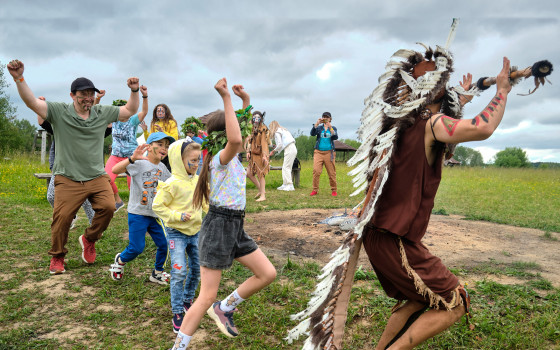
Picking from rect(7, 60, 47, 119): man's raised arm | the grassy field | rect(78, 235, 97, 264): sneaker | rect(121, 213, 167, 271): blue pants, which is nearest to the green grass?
the grassy field

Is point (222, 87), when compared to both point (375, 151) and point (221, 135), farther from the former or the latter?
point (375, 151)

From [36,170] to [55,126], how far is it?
40.9 feet

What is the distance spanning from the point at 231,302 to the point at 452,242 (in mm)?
3972

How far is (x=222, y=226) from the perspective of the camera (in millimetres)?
2809

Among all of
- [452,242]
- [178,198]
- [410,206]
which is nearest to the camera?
[410,206]

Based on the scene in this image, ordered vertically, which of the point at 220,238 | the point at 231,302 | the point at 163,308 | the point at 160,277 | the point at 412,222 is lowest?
the point at 163,308

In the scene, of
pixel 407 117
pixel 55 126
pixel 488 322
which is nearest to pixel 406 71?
pixel 407 117

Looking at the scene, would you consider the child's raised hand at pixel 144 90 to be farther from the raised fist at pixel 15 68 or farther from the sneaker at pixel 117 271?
the sneaker at pixel 117 271

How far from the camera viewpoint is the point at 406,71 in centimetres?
260

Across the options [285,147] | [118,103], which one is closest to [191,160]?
[118,103]

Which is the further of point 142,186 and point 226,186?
point 142,186

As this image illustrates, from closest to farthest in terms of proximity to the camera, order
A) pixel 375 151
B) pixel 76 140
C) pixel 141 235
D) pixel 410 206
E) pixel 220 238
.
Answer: pixel 410 206, pixel 375 151, pixel 220 238, pixel 141 235, pixel 76 140

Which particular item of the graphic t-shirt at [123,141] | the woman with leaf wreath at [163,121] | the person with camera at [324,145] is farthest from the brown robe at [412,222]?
the person with camera at [324,145]

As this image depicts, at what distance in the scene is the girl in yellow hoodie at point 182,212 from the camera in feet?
11.1
